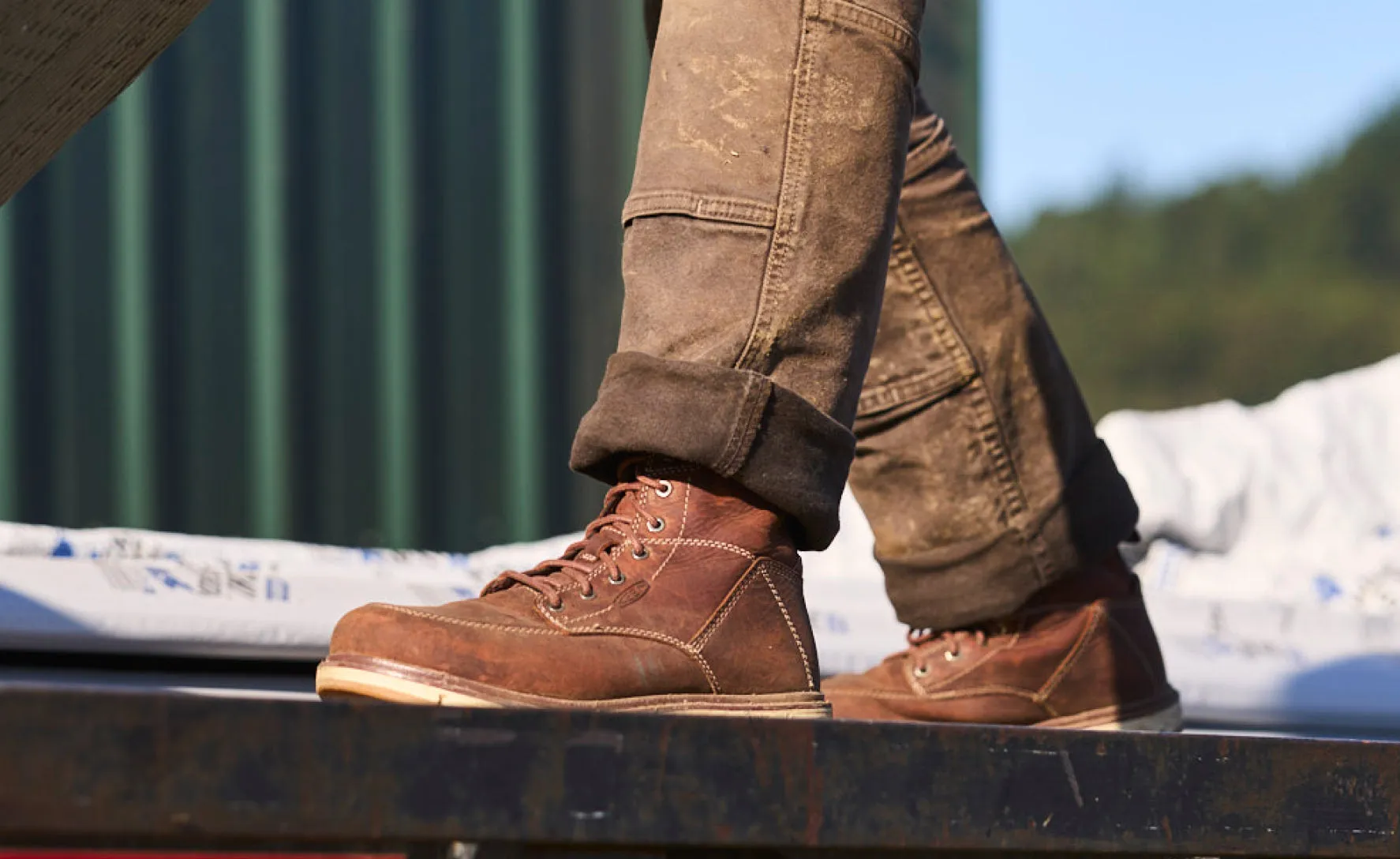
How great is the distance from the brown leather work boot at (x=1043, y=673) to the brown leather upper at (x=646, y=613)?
40 cm

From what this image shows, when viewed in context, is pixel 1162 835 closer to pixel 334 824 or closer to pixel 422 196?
pixel 334 824

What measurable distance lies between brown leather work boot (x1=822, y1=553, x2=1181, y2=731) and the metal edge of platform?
53 centimetres

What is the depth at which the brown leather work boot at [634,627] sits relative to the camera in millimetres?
883

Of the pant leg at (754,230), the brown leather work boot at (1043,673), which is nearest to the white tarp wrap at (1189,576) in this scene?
the brown leather work boot at (1043,673)

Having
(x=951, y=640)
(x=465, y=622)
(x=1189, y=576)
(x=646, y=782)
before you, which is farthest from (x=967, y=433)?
(x=1189, y=576)

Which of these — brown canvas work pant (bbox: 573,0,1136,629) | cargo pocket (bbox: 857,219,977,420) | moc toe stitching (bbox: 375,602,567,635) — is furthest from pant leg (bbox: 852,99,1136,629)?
moc toe stitching (bbox: 375,602,567,635)

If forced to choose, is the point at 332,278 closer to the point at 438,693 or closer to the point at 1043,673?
the point at 1043,673

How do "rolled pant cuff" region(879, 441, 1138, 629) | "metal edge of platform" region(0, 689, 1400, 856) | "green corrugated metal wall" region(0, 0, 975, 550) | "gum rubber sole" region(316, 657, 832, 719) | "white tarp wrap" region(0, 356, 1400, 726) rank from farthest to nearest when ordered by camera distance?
1. "green corrugated metal wall" region(0, 0, 975, 550)
2. "white tarp wrap" region(0, 356, 1400, 726)
3. "rolled pant cuff" region(879, 441, 1138, 629)
4. "gum rubber sole" region(316, 657, 832, 719)
5. "metal edge of platform" region(0, 689, 1400, 856)

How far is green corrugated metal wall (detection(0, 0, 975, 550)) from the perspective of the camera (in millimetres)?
3289

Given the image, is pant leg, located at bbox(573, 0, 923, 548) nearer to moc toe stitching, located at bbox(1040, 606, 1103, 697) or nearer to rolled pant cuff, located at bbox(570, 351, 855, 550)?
rolled pant cuff, located at bbox(570, 351, 855, 550)

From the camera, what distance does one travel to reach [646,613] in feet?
3.09

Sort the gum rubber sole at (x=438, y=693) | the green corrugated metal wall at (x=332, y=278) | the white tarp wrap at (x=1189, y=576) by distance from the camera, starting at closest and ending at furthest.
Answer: the gum rubber sole at (x=438, y=693) → the white tarp wrap at (x=1189, y=576) → the green corrugated metal wall at (x=332, y=278)

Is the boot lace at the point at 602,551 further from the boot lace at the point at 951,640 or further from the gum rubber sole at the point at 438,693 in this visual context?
the boot lace at the point at 951,640

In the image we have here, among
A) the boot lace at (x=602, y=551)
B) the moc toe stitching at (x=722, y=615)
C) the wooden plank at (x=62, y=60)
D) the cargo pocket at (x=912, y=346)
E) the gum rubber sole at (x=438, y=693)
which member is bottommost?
the gum rubber sole at (x=438, y=693)
